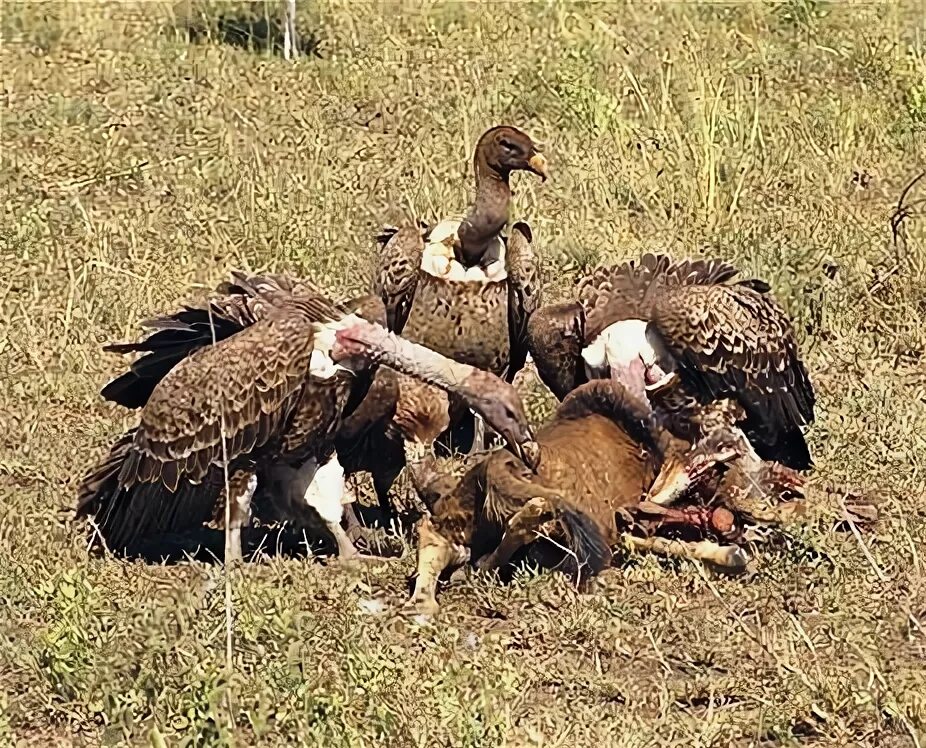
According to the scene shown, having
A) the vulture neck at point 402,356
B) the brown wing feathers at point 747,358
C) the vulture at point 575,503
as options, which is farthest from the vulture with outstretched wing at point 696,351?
the vulture neck at point 402,356

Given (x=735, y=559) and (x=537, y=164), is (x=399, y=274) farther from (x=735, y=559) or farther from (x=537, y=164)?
(x=735, y=559)

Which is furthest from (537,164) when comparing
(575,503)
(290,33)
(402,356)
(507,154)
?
(290,33)

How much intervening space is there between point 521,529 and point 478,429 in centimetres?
138

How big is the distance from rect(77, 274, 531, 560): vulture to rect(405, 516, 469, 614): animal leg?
34cm

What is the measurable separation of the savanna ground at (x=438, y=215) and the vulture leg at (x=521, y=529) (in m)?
0.12

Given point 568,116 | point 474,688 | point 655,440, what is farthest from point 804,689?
point 568,116

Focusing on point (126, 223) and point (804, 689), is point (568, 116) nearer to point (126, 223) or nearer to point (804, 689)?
point (126, 223)

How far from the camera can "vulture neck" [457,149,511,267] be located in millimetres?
6855

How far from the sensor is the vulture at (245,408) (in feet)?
18.1

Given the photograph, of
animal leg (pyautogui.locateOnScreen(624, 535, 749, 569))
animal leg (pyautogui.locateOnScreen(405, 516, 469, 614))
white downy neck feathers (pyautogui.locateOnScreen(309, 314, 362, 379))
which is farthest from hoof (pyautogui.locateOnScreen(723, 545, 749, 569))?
white downy neck feathers (pyautogui.locateOnScreen(309, 314, 362, 379))

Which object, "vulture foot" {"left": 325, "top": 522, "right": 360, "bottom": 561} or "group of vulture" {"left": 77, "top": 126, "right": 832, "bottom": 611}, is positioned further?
"vulture foot" {"left": 325, "top": 522, "right": 360, "bottom": 561}

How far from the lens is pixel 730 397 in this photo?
635 cm

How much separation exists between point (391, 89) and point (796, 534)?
5.33 metres

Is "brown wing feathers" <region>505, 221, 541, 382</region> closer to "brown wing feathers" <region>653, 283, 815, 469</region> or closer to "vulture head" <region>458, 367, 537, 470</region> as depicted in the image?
"brown wing feathers" <region>653, 283, 815, 469</region>
